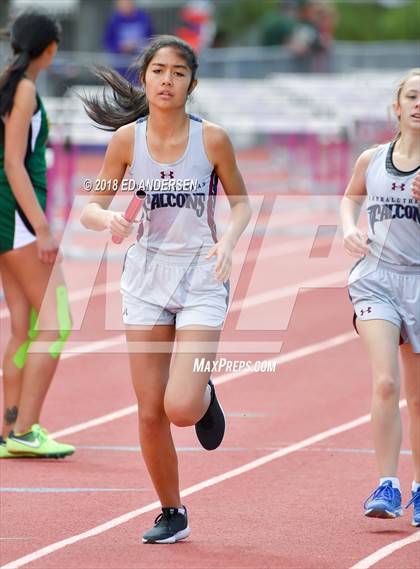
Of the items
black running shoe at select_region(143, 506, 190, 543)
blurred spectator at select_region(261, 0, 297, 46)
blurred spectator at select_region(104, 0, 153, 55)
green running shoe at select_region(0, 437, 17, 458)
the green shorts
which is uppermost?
blurred spectator at select_region(261, 0, 297, 46)

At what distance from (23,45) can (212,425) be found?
244 centimetres

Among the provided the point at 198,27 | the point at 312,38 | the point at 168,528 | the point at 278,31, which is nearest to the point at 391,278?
the point at 168,528

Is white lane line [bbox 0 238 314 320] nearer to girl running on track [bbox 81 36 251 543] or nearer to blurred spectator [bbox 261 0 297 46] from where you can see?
girl running on track [bbox 81 36 251 543]

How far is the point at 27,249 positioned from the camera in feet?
24.6

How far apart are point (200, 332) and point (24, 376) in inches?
82.8

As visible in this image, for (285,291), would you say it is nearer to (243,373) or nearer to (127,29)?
(243,373)

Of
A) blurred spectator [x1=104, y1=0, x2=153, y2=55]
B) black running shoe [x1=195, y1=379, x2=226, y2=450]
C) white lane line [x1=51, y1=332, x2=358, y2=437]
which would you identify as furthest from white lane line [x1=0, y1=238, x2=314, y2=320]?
blurred spectator [x1=104, y1=0, x2=153, y2=55]

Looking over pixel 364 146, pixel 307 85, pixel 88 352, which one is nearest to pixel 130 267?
pixel 88 352

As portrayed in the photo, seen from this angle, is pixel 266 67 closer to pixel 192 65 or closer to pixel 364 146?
pixel 364 146

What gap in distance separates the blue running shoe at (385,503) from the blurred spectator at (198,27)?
2071 centimetres

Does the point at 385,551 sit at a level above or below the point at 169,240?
below

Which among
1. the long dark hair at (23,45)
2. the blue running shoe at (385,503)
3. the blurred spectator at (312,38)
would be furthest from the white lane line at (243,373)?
the blurred spectator at (312,38)

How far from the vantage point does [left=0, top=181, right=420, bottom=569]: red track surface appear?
5824 mm

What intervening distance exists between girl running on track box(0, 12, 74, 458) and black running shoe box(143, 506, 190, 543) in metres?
1.67
